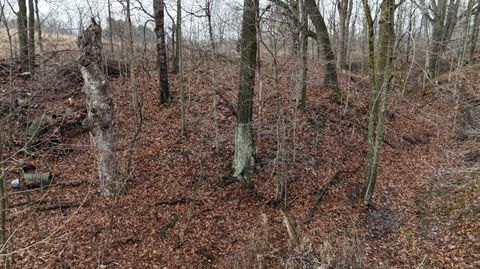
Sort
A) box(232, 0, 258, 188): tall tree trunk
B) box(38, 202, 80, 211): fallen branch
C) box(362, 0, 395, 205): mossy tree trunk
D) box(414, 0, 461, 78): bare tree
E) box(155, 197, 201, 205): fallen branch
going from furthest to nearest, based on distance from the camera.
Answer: box(414, 0, 461, 78): bare tree → box(232, 0, 258, 188): tall tree trunk → box(155, 197, 201, 205): fallen branch → box(362, 0, 395, 205): mossy tree trunk → box(38, 202, 80, 211): fallen branch

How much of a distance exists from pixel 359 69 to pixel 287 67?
10.9 metres

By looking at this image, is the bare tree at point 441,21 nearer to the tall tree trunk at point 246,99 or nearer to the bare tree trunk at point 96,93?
the tall tree trunk at point 246,99

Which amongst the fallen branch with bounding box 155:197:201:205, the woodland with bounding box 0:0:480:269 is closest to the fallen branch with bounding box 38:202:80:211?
the woodland with bounding box 0:0:480:269

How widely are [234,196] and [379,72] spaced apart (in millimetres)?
4965

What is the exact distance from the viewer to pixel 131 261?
6117 millimetres

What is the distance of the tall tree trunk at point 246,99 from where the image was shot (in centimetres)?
817

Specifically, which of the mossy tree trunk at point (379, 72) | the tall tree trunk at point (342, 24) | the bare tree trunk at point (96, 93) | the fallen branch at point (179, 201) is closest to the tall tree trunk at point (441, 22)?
the tall tree trunk at point (342, 24)

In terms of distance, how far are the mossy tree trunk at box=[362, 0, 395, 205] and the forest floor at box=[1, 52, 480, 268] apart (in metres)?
1.01

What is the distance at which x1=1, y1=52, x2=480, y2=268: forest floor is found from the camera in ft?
20.7

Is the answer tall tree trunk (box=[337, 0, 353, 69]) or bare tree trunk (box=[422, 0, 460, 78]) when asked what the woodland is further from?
bare tree trunk (box=[422, 0, 460, 78])

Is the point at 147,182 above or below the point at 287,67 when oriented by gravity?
below

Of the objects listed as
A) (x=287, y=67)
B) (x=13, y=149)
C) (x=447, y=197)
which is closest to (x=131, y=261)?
(x=13, y=149)

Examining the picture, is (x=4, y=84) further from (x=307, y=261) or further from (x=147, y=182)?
(x=307, y=261)

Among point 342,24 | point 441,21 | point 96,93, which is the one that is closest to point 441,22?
point 441,21
